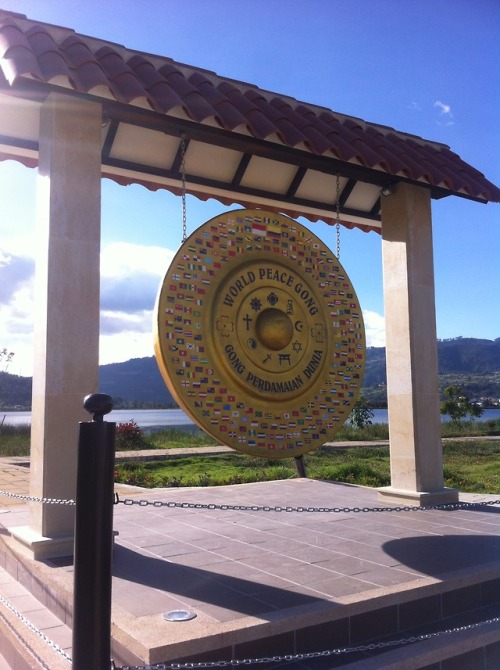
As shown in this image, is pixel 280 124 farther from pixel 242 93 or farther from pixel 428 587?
pixel 428 587

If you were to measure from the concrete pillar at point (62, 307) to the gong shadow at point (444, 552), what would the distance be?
7.01 ft

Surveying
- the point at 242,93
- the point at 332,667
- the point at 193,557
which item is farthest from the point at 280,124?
the point at 332,667

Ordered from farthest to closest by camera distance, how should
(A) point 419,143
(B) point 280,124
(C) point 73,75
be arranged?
(A) point 419,143 < (B) point 280,124 < (C) point 73,75

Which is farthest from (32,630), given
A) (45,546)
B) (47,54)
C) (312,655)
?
(47,54)

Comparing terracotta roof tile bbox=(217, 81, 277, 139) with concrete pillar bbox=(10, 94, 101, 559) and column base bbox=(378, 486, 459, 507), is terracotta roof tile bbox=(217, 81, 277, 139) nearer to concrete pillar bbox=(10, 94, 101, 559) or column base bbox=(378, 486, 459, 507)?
concrete pillar bbox=(10, 94, 101, 559)

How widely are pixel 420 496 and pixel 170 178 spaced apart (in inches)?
144

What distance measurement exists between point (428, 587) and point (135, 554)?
1865 mm

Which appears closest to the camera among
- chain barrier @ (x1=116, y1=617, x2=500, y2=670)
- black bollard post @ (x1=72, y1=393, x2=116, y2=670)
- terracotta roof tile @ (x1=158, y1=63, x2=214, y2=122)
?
black bollard post @ (x1=72, y1=393, x2=116, y2=670)

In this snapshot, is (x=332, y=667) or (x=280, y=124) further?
(x=280, y=124)

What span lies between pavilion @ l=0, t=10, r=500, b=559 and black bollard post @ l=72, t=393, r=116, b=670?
178 cm

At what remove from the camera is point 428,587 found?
325 cm

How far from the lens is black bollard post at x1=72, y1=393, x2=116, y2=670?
2117 millimetres

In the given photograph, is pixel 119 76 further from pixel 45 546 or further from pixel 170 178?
pixel 45 546

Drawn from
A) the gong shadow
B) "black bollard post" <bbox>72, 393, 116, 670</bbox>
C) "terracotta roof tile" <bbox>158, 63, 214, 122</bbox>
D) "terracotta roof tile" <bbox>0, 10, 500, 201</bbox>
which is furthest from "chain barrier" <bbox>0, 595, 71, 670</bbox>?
"terracotta roof tile" <bbox>158, 63, 214, 122</bbox>
